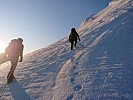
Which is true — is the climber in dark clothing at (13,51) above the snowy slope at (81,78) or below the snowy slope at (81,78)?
above

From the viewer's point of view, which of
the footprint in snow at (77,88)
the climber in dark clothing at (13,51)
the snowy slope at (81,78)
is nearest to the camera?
the snowy slope at (81,78)

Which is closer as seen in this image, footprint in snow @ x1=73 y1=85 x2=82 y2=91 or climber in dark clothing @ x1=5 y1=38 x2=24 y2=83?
footprint in snow @ x1=73 y1=85 x2=82 y2=91

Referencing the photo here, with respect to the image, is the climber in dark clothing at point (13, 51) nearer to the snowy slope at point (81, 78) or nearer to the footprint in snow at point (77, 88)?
the snowy slope at point (81, 78)

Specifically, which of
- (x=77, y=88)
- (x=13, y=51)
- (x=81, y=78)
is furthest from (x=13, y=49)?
(x=77, y=88)

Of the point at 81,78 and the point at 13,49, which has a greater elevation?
the point at 13,49

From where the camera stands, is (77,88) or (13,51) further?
(13,51)

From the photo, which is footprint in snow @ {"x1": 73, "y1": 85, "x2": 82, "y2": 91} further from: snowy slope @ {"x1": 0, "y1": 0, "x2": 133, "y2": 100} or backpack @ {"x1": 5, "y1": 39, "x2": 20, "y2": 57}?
backpack @ {"x1": 5, "y1": 39, "x2": 20, "y2": 57}

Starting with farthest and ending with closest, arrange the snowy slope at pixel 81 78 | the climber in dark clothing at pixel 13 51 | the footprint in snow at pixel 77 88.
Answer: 1. the climber in dark clothing at pixel 13 51
2. the footprint in snow at pixel 77 88
3. the snowy slope at pixel 81 78

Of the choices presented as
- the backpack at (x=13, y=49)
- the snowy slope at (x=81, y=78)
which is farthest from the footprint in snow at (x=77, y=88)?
the backpack at (x=13, y=49)

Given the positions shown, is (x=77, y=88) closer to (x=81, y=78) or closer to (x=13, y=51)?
(x=81, y=78)

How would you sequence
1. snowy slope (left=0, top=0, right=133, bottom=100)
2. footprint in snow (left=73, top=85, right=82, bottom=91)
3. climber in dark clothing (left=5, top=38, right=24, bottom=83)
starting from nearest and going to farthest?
snowy slope (left=0, top=0, right=133, bottom=100), footprint in snow (left=73, top=85, right=82, bottom=91), climber in dark clothing (left=5, top=38, right=24, bottom=83)

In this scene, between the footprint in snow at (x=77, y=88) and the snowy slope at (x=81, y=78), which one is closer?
the snowy slope at (x=81, y=78)

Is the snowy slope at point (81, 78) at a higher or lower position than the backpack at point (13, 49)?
lower

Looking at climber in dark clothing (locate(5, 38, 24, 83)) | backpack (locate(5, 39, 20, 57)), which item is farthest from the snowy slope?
backpack (locate(5, 39, 20, 57))
